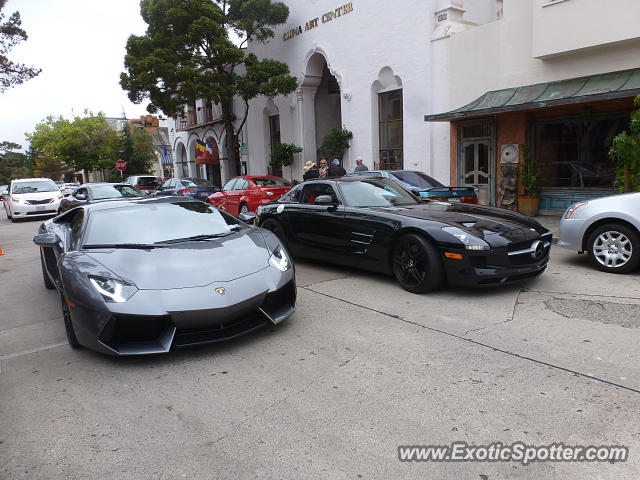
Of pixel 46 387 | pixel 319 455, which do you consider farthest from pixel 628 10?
pixel 46 387

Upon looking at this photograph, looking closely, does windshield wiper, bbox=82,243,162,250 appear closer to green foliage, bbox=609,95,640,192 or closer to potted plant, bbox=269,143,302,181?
green foliage, bbox=609,95,640,192

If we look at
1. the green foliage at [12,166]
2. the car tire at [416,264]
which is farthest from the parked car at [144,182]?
the green foliage at [12,166]

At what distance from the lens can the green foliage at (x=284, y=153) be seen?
22.9 metres

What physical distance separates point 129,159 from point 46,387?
45.0 meters

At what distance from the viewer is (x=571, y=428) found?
9.37 feet

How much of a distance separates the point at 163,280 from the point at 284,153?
19295mm

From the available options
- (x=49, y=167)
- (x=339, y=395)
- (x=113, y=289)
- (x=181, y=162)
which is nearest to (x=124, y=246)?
(x=113, y=289)

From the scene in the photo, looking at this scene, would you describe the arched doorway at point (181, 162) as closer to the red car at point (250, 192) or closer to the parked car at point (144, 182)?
the parked car at point (144, 182)

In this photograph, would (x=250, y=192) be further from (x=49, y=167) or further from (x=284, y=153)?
(x=49, y=167)

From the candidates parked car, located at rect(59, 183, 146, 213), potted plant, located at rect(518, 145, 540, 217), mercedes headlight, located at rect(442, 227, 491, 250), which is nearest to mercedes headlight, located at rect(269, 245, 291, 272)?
mercedes headlight, located at rect(442, 227, 491, 250)

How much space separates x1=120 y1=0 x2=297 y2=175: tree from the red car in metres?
7.78

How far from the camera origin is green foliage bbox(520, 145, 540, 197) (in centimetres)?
1321

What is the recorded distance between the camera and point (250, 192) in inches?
570

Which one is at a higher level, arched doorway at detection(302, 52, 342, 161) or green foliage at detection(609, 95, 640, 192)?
arched doorway at detection(302, 52, 342, 161)
